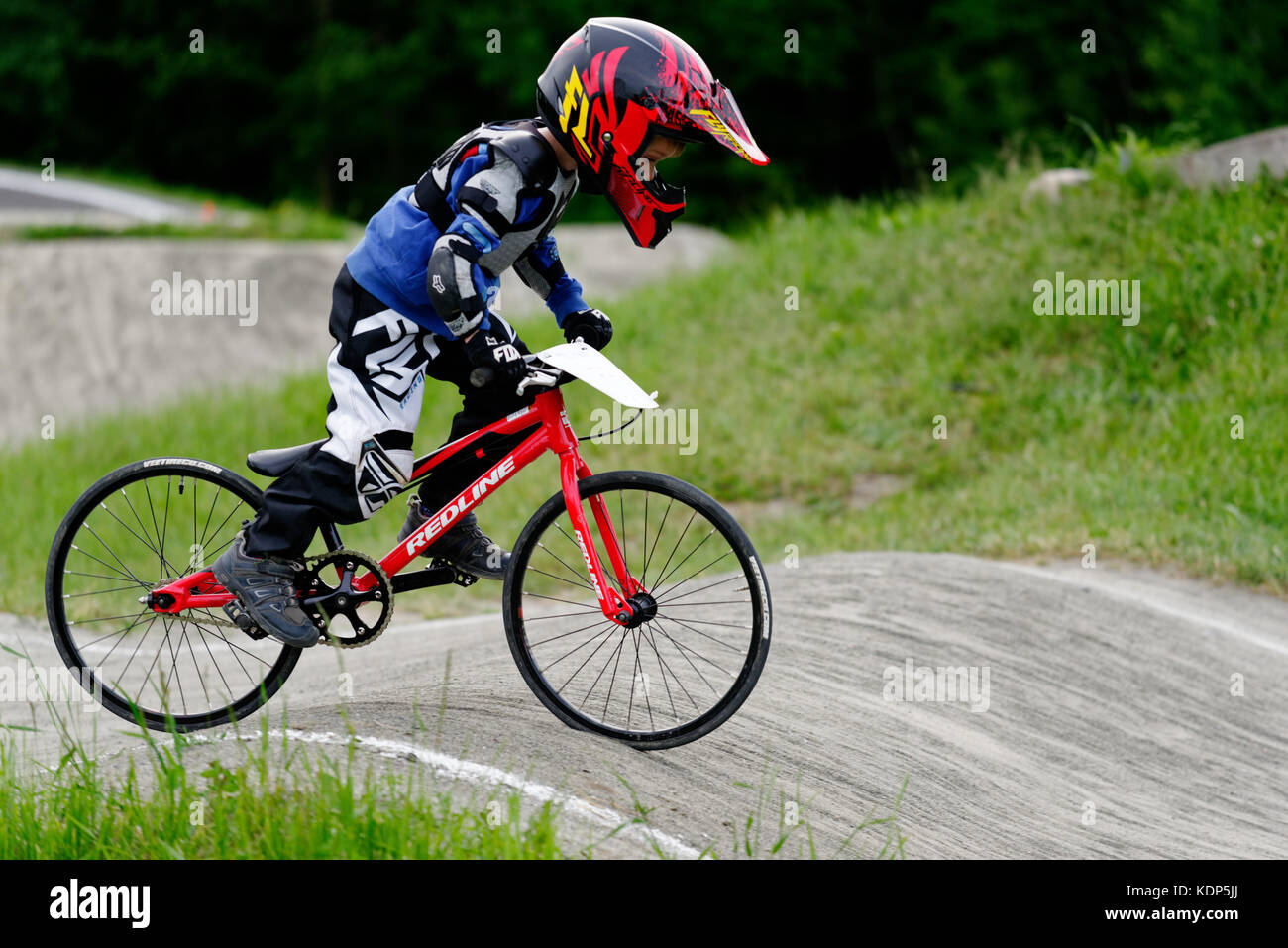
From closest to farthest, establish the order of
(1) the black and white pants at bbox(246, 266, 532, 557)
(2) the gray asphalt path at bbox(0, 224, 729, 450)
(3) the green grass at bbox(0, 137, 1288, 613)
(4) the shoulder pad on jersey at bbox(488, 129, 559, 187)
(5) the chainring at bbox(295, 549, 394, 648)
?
(4) the shoulder pad on jersey at bbox(488, 129, 559, 187), (1) the black and white pants at bbox(246, 266, 532, 557), (5) the chainring at bbox(295, 549, 394, 648), (3) the green grass at bbox(0, 137, 1288, 613), (2) the gray asphalt path at bbox(0, 224, 729, 450)

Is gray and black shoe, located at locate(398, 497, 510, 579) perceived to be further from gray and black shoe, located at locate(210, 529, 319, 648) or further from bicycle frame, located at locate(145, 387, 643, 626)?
gray and black shoe, located at locate(210, 529, 319, 648)

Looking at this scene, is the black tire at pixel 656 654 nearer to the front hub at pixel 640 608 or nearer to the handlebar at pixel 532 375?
the front hub at pixel 640 608

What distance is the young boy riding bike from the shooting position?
4.02m

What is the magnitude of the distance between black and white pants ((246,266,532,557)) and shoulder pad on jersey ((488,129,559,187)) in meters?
0.50

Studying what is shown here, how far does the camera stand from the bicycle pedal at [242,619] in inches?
172

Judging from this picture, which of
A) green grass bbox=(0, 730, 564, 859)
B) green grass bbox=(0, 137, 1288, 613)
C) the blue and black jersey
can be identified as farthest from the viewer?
green grass bbox=(0, 137, 1288, 613)

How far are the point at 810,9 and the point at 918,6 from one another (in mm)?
2841

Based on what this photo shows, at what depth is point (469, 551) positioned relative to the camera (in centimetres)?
447

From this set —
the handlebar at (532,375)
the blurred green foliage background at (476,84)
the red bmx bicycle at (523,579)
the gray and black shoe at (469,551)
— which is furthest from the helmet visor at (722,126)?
the blurred green foliage background at (476,84)

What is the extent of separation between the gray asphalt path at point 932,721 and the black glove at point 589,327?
1354 mm

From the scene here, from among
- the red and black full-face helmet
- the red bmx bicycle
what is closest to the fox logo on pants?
the red bmx bicycle

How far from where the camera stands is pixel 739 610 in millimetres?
7203
